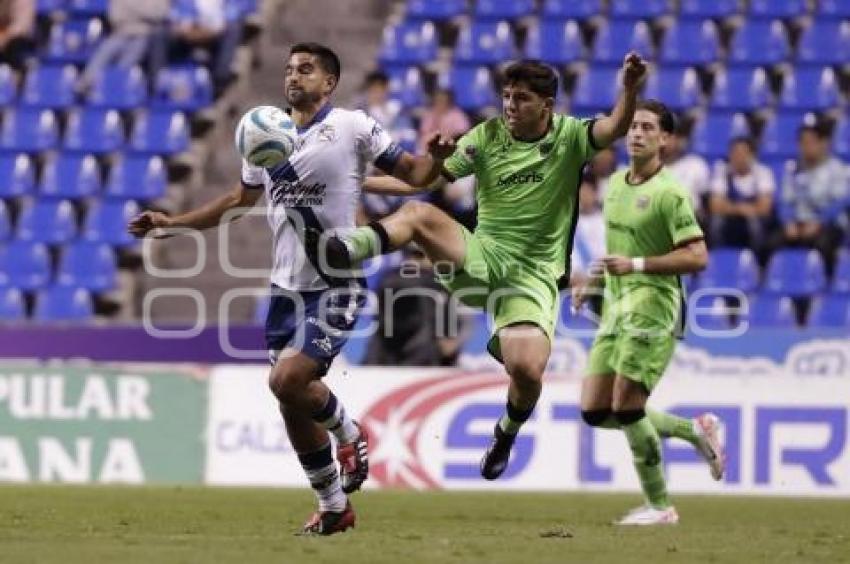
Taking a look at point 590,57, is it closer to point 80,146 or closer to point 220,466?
point 80,146

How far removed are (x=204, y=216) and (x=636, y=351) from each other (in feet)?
10.4

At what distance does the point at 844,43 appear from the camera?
21094 millimetres

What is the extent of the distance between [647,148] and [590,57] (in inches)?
365

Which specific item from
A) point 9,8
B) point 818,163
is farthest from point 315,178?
point 9,8

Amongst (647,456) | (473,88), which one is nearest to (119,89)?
(473,88)

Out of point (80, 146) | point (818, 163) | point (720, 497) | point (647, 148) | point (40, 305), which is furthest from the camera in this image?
point (80, 146)

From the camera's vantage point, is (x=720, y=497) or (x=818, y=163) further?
(x=818, y=163)

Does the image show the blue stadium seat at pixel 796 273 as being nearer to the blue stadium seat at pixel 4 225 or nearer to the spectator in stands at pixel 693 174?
the spectator in stands at pixel 693 174

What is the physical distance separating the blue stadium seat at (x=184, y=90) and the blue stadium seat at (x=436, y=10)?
253cm

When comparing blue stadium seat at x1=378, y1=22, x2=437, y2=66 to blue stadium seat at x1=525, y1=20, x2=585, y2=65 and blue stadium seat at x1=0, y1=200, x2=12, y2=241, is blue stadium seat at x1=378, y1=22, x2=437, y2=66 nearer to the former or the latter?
blue stadium seat at x1=525, y1=20, x2=585, y2=65

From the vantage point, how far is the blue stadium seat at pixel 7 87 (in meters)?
23.2

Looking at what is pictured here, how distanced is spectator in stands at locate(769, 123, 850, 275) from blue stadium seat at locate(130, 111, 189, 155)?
7.08 metres

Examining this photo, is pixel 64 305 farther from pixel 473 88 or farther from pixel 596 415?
pixel 596 415

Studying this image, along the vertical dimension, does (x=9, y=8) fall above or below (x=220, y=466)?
above
